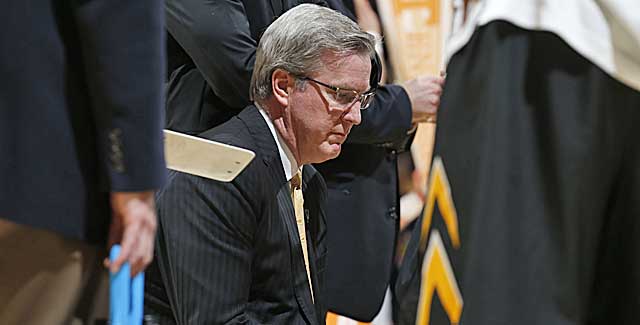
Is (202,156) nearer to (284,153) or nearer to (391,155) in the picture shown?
(284,153)

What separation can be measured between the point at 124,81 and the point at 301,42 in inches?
44.3

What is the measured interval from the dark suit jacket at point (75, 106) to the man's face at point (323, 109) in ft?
3.60

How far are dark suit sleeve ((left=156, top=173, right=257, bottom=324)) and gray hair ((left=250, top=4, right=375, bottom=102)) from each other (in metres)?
0.30

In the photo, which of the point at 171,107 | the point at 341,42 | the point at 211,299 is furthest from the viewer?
the point at 171,107

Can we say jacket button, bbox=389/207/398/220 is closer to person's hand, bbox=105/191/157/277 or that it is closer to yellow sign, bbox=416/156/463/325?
person's hand, bbox=105/191/157/277

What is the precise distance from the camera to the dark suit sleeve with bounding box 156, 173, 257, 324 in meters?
2.20

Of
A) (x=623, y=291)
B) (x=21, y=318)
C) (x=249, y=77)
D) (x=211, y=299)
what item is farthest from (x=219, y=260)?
(x=623, y=291)

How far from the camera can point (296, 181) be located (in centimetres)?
248

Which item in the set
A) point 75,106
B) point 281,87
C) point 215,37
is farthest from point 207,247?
point 75,106

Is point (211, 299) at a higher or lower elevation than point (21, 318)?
lower

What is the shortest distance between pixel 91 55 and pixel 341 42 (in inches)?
46.1

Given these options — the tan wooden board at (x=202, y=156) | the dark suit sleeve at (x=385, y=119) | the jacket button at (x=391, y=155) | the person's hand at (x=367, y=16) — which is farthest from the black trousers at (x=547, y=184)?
the person's hand at (x=367, y=16)

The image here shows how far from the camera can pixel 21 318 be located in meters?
1.35

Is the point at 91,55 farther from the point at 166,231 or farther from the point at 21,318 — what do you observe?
the point at 166,231
